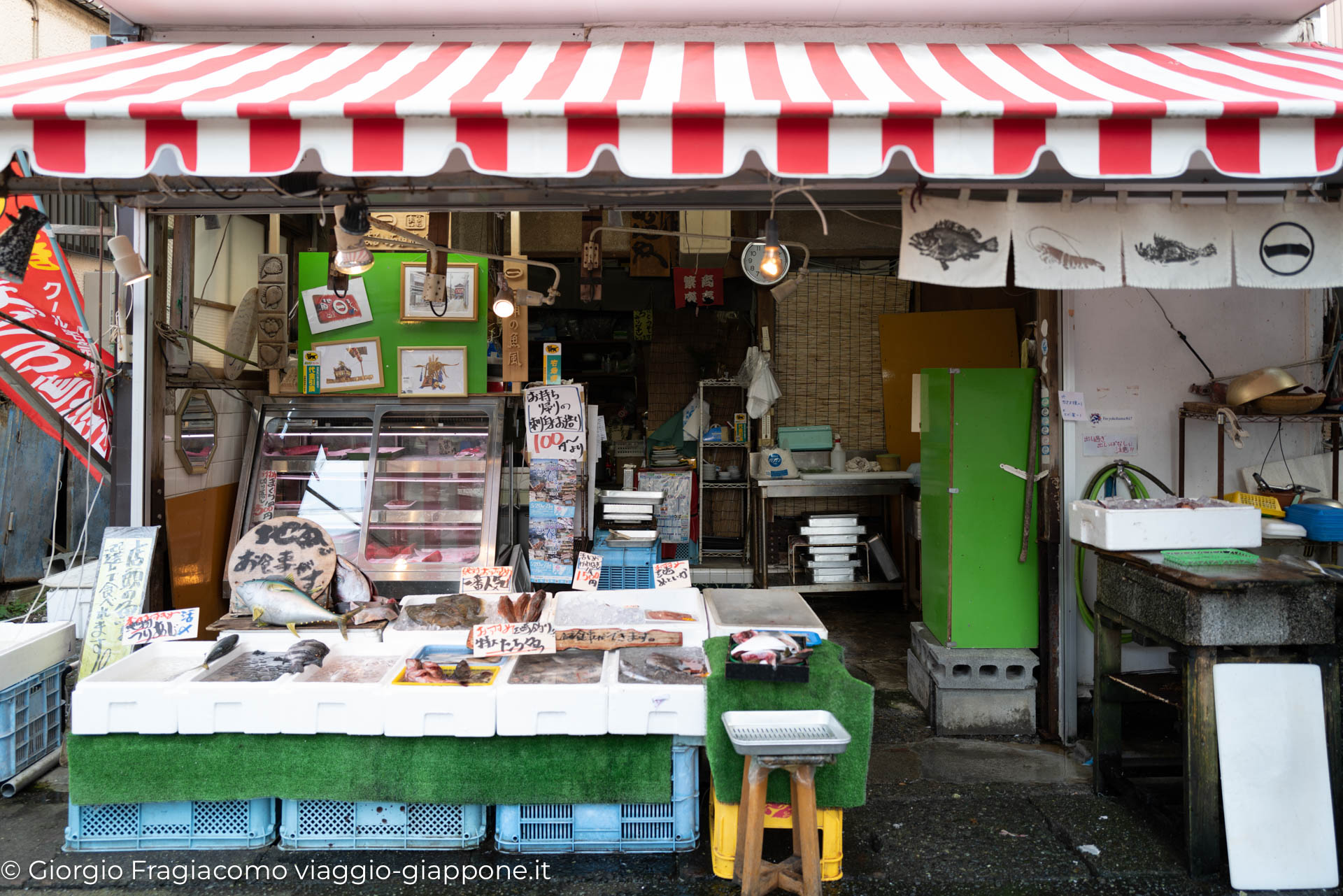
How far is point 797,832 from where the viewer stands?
3514 mm

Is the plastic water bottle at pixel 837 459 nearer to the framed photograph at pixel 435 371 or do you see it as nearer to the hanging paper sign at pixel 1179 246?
the framed photograph at pixel 435 371

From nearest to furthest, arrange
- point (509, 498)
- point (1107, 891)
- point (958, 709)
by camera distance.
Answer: point (1107, 891) → point (958, 709) → point (509, 498)

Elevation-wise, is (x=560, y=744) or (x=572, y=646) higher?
(x=572, y=646)

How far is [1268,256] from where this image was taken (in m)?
3.93

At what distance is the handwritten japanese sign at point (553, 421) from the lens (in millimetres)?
6785

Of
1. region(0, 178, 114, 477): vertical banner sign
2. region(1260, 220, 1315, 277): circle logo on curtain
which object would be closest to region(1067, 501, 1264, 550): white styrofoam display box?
region(1260, 220, 1315, 277): circle logo on curtain

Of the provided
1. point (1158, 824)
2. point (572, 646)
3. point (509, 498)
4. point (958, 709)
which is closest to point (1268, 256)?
point (1158, 824)

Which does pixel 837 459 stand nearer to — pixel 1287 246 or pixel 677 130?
pixel 1287 246

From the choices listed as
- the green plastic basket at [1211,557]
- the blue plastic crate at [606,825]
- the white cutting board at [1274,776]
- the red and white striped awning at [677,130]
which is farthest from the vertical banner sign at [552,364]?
the white cutting board at [1274,776]

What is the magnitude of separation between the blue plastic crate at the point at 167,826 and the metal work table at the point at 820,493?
567 cm

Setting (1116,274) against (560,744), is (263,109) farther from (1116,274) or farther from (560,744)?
(1116,274)

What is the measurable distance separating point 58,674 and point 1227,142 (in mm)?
6809

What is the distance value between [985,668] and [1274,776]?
191 centimetres

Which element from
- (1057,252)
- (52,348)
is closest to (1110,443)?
(1057,252)
